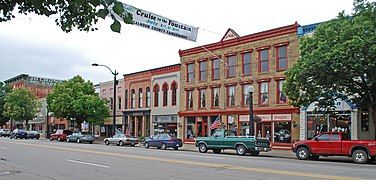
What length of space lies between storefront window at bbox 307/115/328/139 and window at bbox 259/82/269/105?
4417 mm

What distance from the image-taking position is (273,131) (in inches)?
1391

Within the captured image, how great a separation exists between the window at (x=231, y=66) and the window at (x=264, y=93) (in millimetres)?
3455

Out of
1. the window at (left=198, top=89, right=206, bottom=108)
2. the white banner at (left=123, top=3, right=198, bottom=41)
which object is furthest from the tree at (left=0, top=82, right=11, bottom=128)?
the white banner at (left=123, top=3, right=198, bottom=41)

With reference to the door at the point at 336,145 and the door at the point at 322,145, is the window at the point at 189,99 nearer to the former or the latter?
the door at the point at 322,145

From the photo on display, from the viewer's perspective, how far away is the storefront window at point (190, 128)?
1694 inches

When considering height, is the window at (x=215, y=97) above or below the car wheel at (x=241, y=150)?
above

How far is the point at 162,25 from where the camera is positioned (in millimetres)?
18844

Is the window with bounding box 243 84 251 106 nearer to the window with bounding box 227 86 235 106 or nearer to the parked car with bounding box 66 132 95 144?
the window with bounding box 227 86 235 106

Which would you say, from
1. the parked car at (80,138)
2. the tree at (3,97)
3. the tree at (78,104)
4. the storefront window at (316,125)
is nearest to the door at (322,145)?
the storefront window at (316,125)

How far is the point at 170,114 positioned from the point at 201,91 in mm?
5264

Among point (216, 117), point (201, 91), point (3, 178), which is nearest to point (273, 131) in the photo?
point (216, 117)

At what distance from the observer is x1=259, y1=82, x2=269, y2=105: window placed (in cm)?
3594

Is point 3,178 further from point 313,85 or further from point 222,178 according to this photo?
point 313,85

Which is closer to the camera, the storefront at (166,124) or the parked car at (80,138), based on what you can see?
the storefront at (166,124)
